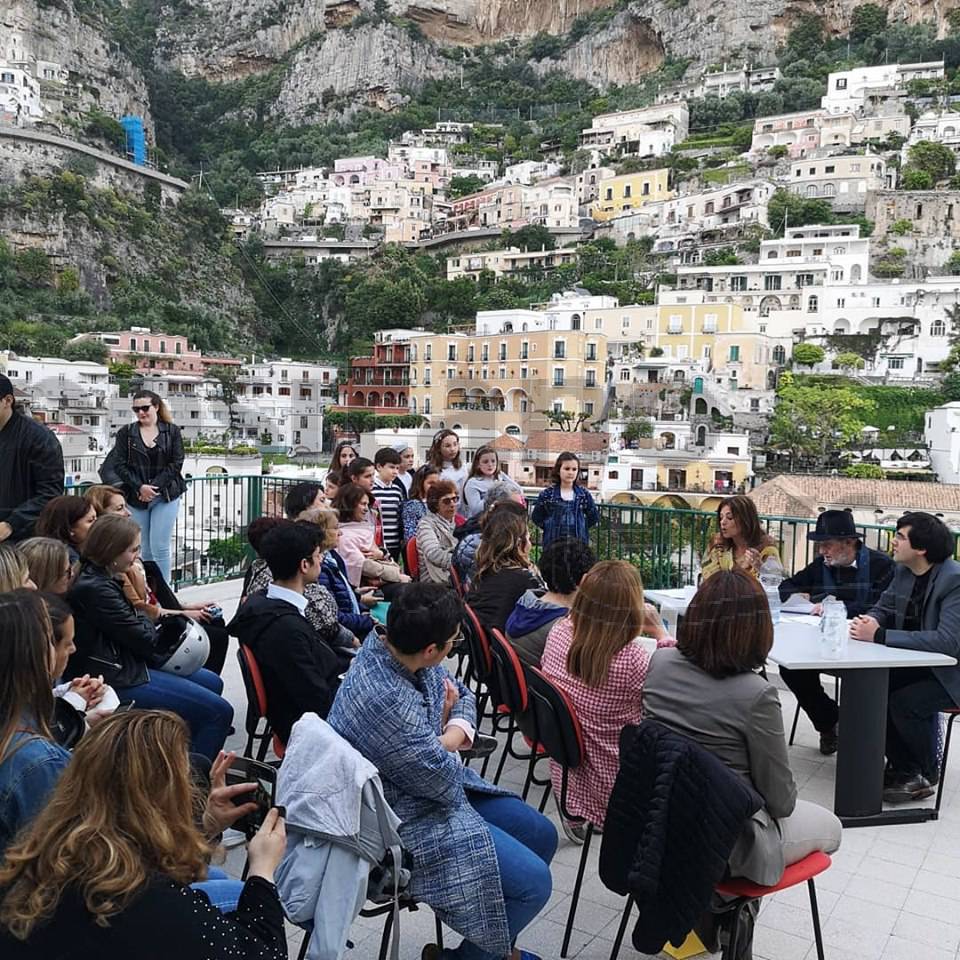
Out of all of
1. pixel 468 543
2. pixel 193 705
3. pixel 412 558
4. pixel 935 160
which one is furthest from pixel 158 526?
pixel 935 160

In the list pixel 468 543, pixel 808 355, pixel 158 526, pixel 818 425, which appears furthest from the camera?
pixel 808 355

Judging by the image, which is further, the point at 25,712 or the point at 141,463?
the point at 141,463

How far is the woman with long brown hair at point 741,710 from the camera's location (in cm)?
218

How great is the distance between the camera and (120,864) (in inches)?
48.1

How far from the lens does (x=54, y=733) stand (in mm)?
2047

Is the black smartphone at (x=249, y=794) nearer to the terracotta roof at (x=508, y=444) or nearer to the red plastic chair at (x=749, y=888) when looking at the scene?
the red plastic chair at (x=749, y=888)

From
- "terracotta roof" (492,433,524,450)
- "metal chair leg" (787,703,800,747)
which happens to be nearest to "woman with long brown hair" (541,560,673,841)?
"metal chair leg" (787,703,800,747)

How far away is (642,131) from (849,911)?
80572mm

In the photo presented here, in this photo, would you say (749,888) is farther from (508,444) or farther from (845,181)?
(845,181)

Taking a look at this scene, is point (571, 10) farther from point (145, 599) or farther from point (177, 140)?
point (145, 599)

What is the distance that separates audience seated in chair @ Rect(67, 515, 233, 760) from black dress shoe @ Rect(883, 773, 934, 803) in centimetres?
274

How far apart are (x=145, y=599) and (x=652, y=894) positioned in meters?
2.56

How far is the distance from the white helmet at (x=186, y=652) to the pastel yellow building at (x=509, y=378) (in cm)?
3661

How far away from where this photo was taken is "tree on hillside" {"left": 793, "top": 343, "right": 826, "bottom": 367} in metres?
46.7
